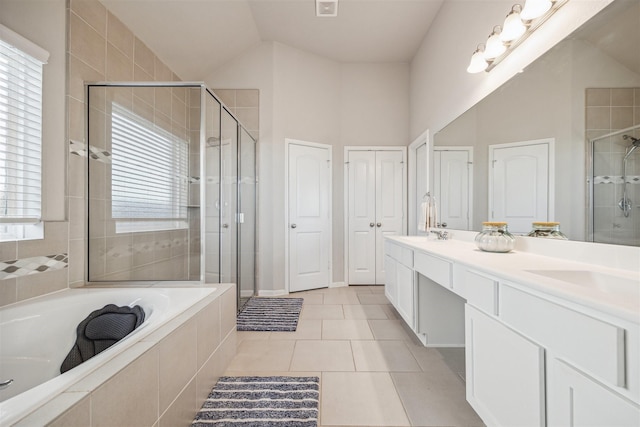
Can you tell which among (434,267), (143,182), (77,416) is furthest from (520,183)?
(143,182)

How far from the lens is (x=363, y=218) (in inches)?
152

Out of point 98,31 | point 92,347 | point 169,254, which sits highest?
point 98,31

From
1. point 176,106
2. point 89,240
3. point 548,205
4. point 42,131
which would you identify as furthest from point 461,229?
point 42,131

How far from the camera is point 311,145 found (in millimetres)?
3623

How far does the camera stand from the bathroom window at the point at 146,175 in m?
1.99

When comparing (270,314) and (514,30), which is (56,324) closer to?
(270,314)

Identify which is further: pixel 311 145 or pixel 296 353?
pixel 311 145

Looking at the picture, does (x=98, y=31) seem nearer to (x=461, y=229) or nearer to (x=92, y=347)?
(x=92, y=347)

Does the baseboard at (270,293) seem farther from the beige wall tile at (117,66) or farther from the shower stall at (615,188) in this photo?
the shower stall at (615,188)

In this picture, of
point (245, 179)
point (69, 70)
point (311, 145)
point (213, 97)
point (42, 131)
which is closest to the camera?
point (42, 131)

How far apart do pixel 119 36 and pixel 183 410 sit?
2.67m

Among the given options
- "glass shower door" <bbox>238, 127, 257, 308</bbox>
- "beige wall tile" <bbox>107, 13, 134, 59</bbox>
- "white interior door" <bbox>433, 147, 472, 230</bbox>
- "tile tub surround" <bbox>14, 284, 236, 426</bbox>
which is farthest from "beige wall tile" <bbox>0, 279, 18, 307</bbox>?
"white interior door" <bbox>433, 147, 472, 230</bbox>

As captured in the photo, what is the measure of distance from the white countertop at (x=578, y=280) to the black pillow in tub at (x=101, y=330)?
1684 mm

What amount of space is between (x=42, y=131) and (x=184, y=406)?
1.72 meters
